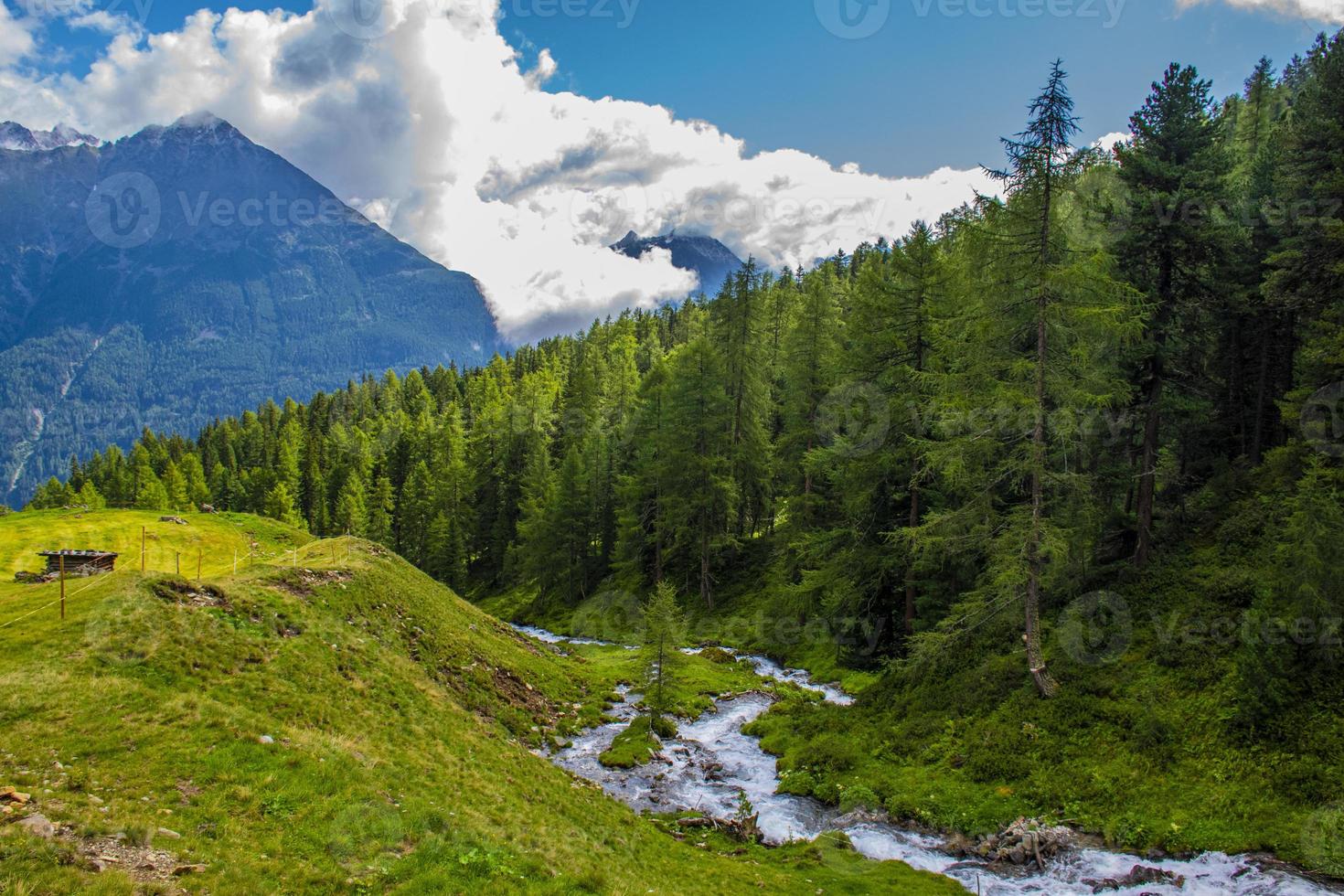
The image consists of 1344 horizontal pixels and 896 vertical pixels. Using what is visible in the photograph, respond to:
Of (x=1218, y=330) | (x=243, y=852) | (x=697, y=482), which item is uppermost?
(x=1218, y=330)

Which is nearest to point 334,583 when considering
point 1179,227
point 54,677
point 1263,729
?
point 54,677

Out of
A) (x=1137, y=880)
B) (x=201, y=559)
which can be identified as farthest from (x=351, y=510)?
(x=1137, y=880)

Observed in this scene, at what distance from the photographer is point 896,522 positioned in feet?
96.5

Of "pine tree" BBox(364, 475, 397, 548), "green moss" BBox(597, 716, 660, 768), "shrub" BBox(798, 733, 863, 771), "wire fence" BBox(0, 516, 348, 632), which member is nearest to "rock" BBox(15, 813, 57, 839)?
A: "wire fence" BBox(0, 516, 348, 632)

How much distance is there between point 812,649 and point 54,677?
110ft

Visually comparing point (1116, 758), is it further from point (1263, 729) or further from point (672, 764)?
point (672, 764)

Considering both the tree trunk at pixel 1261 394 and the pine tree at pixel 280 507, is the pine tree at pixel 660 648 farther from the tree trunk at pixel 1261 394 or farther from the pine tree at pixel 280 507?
the pine tree at pixel 280 507

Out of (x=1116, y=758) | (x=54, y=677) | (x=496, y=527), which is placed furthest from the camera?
(x=496, y=527)

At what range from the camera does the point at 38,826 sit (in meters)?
9.34

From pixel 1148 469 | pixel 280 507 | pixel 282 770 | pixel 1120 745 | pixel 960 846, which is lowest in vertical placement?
pixel 960 846

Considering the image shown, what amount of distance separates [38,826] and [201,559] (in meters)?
36.7

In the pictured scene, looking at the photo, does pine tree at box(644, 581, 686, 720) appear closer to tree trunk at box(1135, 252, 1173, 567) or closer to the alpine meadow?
the alpine meadow

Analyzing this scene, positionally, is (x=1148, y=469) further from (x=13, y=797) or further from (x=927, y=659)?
(x=13, y=797)

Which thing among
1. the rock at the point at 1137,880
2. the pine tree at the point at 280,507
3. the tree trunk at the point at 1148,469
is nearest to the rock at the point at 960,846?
the rock at the point at 1137,880
